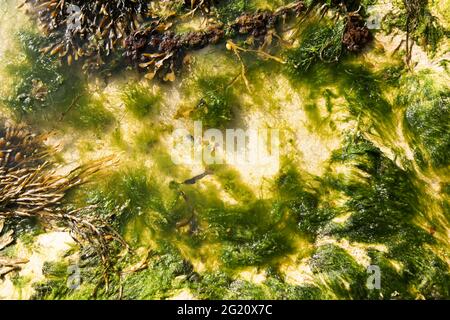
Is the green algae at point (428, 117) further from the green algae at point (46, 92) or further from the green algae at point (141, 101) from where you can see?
the green algae at point (46, 92)

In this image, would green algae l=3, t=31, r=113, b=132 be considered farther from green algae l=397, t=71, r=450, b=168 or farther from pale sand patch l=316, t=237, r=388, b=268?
green algae l=397, t=71, r=450, b=168

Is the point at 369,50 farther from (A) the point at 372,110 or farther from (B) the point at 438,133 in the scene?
(B) the point at 438,133

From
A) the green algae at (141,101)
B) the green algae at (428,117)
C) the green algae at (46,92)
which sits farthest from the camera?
the green algae at (46,92)

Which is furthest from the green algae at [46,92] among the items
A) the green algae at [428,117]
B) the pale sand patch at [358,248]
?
the green algae at [428,117]

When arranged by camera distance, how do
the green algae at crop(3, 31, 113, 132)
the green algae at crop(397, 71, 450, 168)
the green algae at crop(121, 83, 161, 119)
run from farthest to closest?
the green algae at crop(3, 31, 113, 132) → the green algae at crop(121, 83, 161, 119) → the green algae at crop(397, 71, 450, 168)

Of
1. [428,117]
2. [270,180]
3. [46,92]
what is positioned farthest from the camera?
[46,92]

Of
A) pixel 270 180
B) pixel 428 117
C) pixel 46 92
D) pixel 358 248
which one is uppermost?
pixel 46 92

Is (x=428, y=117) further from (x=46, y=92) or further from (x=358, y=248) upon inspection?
(x=46, y=92)

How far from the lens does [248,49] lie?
3.97 metres

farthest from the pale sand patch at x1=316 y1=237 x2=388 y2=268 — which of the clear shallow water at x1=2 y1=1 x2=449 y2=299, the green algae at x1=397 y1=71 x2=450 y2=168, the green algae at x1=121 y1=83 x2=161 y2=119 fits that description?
the green algae at x1=121 y1=83 x2=161 y2=119

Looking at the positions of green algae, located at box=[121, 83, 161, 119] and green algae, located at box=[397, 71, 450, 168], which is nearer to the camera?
green algae, located at box=[397, 71, 450, 168]

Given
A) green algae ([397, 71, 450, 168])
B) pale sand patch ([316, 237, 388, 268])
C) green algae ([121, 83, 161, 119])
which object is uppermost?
green algae ([121, 83, 161, 119])

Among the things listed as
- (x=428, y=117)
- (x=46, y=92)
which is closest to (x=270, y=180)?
(x=428, y=117)
